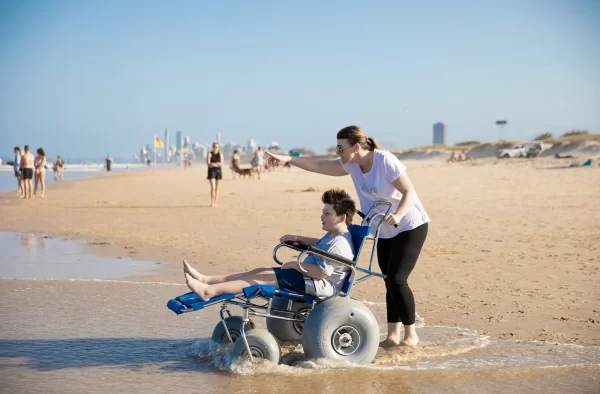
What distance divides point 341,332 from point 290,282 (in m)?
0.52

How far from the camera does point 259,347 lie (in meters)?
4.72

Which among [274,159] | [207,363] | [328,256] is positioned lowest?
[207,363]

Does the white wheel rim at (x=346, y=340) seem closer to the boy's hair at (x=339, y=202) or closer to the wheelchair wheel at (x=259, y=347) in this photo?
the wheelchair wheel at (x=259, y=347)

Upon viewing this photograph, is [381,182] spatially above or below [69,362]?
above

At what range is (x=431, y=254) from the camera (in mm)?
9812

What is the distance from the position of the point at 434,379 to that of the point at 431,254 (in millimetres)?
5223

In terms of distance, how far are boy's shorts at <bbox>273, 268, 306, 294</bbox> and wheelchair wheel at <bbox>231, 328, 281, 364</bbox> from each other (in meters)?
0.39

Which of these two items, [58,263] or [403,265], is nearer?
[403,265]

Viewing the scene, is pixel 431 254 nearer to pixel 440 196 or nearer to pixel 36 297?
pixel 36 297

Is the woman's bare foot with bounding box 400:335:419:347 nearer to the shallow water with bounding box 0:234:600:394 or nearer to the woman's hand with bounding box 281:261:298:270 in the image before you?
the shallow water with bounding box 0:234:600:394

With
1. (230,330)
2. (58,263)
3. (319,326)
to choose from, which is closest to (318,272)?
(319,326)

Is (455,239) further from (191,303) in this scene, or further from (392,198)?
(191,303)

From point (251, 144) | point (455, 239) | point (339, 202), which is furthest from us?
point (251, 144)

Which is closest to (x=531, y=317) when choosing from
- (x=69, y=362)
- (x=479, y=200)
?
(x=69, y=362)
